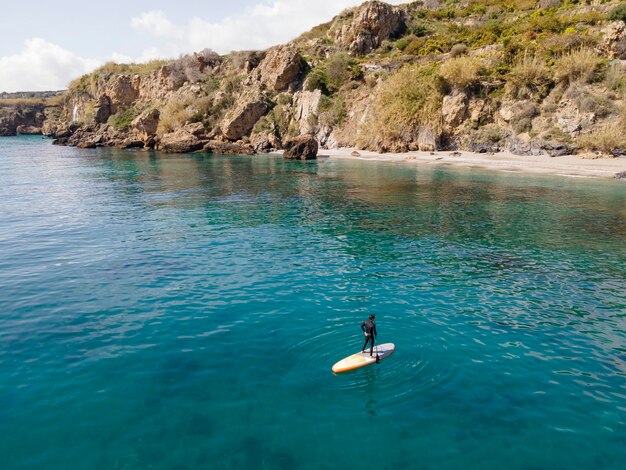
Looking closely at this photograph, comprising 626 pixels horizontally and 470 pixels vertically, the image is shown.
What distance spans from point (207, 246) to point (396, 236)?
10.6 metres

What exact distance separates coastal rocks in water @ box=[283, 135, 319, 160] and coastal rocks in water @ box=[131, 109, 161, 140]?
167ft

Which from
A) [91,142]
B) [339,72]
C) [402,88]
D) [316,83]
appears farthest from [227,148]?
[91,142]

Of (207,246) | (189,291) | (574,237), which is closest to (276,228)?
(207,246)

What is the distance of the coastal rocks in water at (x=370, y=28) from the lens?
354 ft

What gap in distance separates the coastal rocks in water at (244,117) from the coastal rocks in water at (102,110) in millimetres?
51028

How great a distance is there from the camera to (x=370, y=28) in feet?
359

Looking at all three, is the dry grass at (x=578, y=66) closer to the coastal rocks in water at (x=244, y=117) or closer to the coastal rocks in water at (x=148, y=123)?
the coastal rocks in water at (x=244, y=117)

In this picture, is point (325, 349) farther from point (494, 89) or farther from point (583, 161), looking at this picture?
point (494, 89)

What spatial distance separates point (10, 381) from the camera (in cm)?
1080

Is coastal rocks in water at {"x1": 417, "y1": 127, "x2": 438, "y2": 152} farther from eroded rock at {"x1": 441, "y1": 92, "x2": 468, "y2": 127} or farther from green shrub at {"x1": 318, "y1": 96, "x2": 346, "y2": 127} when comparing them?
green shrub at {"x1": 318, "y1": 96, "x2": 346, "y2": 127}

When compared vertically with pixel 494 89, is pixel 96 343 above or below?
below

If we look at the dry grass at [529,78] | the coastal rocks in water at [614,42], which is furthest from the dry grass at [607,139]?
the coastal rocks in water at [614,42]

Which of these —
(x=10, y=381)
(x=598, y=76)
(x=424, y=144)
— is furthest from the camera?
(x=424, y=144)

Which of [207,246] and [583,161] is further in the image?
[583,161]
